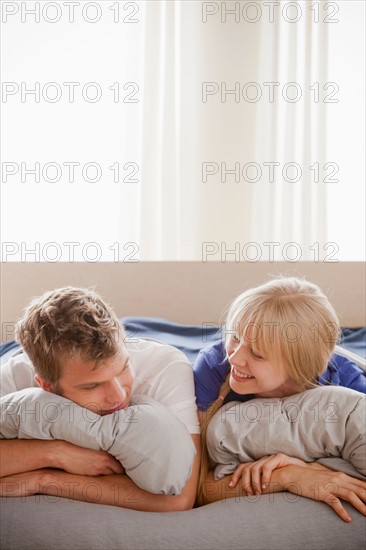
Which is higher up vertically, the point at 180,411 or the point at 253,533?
the point at 180,411

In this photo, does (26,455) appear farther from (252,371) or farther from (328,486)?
(328,486)

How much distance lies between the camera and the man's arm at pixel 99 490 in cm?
127

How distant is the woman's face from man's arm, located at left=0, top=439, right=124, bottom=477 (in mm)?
290

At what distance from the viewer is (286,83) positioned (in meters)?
3.00

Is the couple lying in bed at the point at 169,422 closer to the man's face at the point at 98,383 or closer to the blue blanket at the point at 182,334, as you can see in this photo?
the man's face at the point at 98,383

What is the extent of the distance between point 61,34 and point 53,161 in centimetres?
56

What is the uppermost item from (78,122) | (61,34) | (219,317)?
(61,34)

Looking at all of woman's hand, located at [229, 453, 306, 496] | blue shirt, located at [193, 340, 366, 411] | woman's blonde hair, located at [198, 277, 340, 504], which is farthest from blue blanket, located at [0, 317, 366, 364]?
woman's hand, located at [229, 453, 306, 496]

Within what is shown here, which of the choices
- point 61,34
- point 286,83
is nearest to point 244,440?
point 286,83

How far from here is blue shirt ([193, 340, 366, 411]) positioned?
1452 mm

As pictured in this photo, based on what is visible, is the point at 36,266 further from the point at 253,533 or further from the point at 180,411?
the point at 253,533

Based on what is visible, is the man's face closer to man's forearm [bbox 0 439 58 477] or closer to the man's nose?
the man's nose

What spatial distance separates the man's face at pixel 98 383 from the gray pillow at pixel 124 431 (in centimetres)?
2

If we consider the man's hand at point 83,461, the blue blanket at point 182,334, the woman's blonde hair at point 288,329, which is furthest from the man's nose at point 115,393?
the blue blanket at point 182,334
